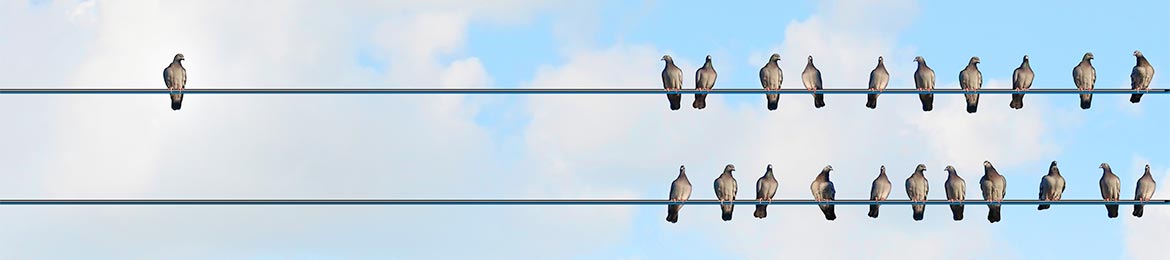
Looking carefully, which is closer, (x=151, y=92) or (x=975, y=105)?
(x=151, y=92)

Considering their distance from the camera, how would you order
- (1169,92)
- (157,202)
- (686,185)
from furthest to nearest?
(686,185) < (1169,92) < (157,202)

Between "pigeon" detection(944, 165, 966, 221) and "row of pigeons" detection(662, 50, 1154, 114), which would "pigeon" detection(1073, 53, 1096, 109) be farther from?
"pigeon" detection(944, 165, 966, 221)

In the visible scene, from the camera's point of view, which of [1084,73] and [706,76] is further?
[706,76]

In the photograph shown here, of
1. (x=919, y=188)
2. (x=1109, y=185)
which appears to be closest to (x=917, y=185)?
(x=919, y=188)

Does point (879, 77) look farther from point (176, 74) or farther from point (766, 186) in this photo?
point (176, 74)

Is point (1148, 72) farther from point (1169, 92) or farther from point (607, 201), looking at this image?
point (607, 201)

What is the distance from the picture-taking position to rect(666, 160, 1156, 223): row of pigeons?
84.6 ft

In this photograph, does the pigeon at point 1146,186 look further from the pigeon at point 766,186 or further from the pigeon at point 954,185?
the pigeon at point 766,186

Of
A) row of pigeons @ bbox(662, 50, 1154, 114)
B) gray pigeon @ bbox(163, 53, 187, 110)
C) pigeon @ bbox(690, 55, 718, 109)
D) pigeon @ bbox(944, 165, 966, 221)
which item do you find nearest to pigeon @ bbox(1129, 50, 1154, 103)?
row of pigeons @ bbox(662, 50, 1154, 114)

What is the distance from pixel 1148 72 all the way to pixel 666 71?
494cm

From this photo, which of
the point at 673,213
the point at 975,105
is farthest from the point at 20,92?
the point at 975,105

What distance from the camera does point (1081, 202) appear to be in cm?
2141

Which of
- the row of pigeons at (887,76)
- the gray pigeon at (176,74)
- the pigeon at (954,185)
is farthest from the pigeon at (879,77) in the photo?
the gray pigeon at (176,74)

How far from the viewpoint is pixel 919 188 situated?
2661 centimetres
